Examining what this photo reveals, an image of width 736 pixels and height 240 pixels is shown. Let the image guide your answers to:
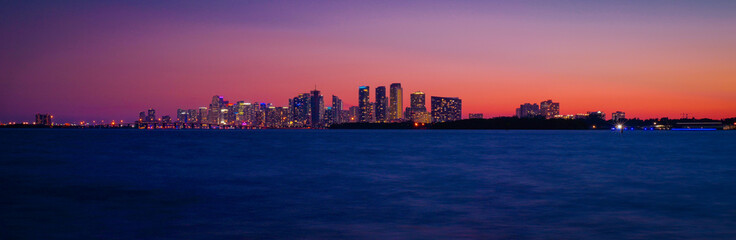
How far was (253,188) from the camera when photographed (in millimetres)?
21953

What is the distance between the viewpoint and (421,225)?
12945 millimetres

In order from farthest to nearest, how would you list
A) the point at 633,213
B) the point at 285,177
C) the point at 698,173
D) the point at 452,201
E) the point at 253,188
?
the point at 698,173 < the point at 285,177 < the point at 253,188 < the point at 452,201 < the point at 633,213

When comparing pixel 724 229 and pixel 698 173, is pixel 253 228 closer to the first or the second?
pixel 724 229

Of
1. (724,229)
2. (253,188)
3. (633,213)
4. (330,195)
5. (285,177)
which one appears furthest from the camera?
(285,177)

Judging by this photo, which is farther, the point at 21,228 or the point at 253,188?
the point at 253,188

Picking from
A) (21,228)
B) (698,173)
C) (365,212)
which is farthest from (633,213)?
(698,173)

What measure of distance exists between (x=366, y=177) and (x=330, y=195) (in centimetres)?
788

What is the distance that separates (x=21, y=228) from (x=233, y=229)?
5.28 m

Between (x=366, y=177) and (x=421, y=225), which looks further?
(x=366, y=177)

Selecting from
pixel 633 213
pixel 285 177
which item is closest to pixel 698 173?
pixel 633 213

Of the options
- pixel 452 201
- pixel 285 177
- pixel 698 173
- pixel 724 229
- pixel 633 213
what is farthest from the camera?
pixel 698 173

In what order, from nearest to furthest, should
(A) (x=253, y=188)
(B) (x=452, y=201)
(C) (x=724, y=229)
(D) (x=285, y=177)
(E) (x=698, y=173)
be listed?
(C) (x=724, y=229)
(B) (x=452, y=201)
(A) (x=253, y=188)
(D) (x=285, y=177)
(E) (x=698, y=173)

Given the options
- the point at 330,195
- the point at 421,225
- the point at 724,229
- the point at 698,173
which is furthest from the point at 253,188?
the point at 698,173

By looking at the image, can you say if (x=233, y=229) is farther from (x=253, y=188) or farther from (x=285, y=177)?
(x=285, y=177)
